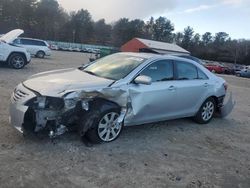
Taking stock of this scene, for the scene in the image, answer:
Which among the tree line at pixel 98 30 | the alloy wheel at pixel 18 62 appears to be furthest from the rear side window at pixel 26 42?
the tree line at pixel 98 30

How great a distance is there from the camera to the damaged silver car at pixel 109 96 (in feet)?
16.9

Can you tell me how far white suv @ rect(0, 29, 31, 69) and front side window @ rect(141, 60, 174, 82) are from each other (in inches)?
348

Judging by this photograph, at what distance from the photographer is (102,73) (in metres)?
6.32

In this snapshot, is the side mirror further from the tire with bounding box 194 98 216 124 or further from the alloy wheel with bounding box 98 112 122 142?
the tire with bounding box 194 98 216 124

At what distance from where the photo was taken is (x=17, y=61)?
15.3m

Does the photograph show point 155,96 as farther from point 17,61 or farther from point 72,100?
point 17,61

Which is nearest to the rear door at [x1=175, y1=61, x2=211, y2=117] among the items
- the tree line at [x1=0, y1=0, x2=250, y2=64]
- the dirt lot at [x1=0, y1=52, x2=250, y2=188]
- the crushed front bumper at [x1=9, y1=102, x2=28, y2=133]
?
the dirt lot at [x1=0, y1=52, x2=250, y2=188]

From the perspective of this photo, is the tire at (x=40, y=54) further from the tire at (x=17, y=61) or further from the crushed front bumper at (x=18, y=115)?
the crushed front bumper at (x=18, y=115)

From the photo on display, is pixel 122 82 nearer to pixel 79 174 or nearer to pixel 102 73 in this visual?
pixel 102 73

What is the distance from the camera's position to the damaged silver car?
5156 mm

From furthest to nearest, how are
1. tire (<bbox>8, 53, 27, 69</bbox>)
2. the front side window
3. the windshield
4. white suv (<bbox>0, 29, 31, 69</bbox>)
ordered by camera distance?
tire (<bbox>8, 53, 27, 69</bbox>) → white suv (<bbox>0, 29, 31, 69</bbox>) → the front side window → the windshield

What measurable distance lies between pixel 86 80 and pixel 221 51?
94.5 metres

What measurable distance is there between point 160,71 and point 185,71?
0.90 meters

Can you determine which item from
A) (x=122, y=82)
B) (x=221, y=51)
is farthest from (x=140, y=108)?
(x=221, y=51)
